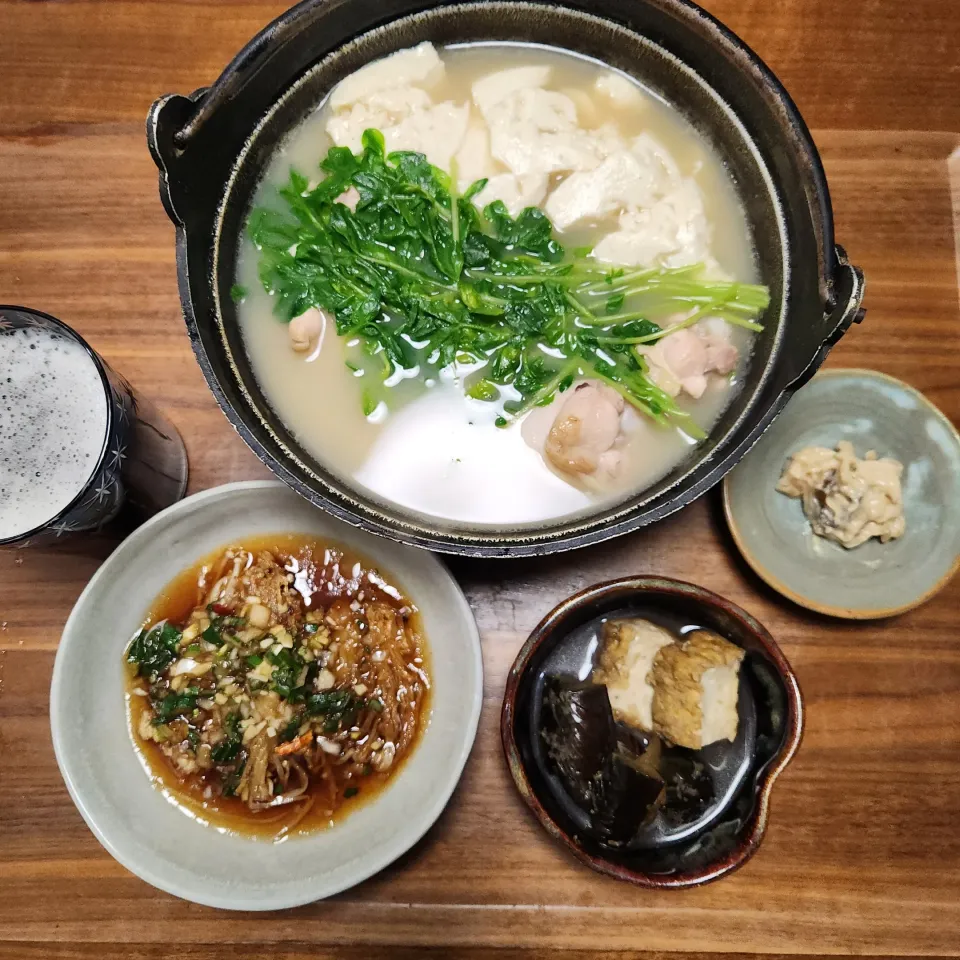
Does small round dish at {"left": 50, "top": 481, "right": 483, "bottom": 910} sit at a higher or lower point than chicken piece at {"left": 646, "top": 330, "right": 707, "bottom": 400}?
lower

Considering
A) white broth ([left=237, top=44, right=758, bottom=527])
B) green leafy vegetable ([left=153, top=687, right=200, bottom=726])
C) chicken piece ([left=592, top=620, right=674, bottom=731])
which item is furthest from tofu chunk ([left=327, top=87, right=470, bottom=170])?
green leafy vegetable ([left=153, top=687, right=200, bottom=726])

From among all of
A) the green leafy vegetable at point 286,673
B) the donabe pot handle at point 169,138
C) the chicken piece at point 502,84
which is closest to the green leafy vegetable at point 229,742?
the green leafy vegetable at point 286,673

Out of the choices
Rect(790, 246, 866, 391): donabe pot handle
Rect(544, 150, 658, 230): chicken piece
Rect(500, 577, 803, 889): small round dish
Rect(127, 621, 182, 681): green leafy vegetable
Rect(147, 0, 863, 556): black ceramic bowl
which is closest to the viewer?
Rect(790, 246, 866, 391): donabe pot handle

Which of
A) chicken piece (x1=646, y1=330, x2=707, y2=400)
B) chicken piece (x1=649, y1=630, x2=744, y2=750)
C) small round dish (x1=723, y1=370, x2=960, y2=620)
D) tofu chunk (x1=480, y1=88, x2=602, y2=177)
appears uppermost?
tofu chunk (x1=480, y1=88, x2=602, y2=177)

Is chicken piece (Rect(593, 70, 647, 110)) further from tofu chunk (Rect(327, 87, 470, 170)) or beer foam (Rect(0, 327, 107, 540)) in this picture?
beer foam (Rect(0, 327, 107, 540))

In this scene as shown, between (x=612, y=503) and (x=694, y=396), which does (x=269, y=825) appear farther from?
(x=694, y=396)

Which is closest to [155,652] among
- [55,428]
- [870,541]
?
[55,428]
